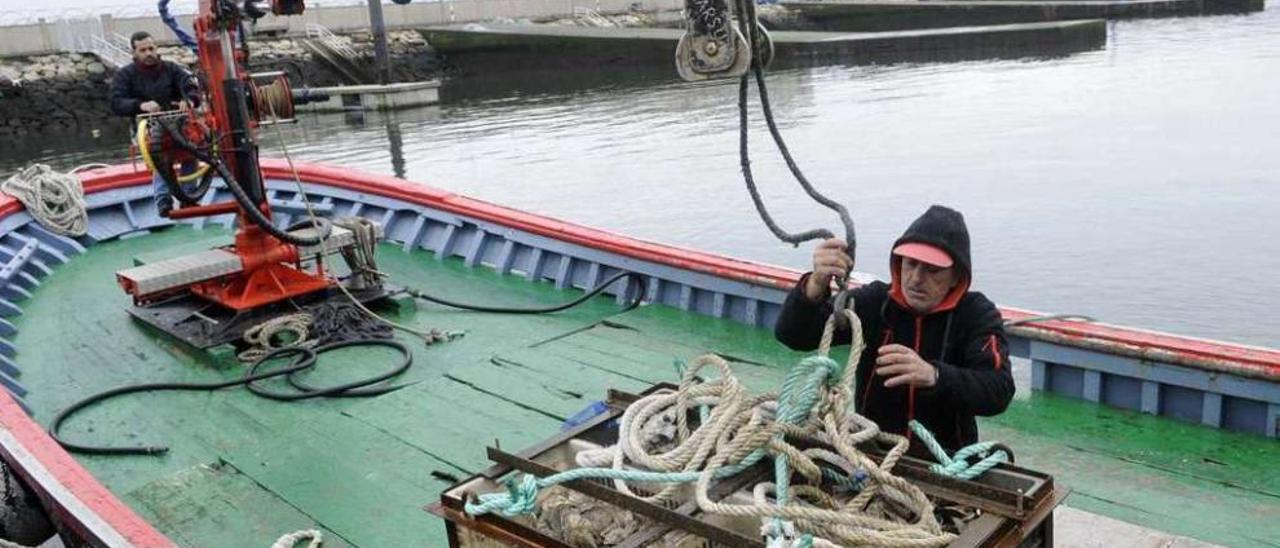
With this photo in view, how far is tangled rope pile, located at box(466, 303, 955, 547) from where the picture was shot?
76.0 inches

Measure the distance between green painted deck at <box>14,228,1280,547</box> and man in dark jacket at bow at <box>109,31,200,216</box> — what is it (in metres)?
Result: 1.24

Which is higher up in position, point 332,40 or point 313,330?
point 332,40

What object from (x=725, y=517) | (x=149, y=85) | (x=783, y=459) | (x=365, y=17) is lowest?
(x=725, y=517)

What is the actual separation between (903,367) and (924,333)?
12.4 inches

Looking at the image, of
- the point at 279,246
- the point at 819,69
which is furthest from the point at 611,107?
the point at 279,246

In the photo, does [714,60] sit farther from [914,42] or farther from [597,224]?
[914,42]

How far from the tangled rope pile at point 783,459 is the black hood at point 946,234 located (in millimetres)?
261

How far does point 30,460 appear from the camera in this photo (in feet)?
11.7

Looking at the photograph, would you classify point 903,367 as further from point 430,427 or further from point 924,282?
point 430,427

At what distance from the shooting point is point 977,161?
1448 cm

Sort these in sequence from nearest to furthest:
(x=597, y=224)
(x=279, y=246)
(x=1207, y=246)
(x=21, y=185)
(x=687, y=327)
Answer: (x=687, y=327) → (x=279, y=246) → (x=21, y=185) → (x=1207, y=246) → (x=597, y=224)

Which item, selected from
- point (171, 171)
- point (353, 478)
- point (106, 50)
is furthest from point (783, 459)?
point (106, 50)

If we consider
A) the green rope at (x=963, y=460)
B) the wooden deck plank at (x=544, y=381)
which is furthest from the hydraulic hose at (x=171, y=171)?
the green rope at (x=963, y=460)

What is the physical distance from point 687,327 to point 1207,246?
22.0ft
